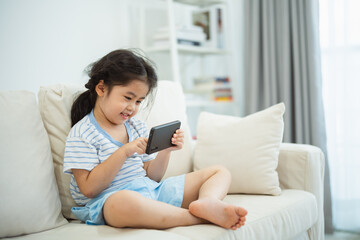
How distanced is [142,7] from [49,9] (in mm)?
703

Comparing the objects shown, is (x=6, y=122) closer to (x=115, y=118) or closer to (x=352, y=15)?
(x=115, y=118)

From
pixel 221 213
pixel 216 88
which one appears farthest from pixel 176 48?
pixel 221 213

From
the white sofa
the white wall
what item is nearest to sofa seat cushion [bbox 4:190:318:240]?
the white sofa

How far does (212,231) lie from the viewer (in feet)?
3.75

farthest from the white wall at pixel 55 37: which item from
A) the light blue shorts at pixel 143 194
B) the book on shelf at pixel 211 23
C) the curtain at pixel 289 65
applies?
the light blue shorts at pixel 143 194

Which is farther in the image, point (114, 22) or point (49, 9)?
point (114, 22)

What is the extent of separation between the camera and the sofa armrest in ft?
5.38

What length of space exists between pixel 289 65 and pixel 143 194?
5.52 feet

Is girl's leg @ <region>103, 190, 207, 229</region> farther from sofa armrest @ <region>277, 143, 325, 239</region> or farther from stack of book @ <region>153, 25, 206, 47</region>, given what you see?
stack of book @ <region>153, 25, 206, 47</region>

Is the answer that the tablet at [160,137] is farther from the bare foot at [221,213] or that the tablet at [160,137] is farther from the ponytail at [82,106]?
the ponytail at [82,106]

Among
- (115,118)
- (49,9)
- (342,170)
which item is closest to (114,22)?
(49,9)

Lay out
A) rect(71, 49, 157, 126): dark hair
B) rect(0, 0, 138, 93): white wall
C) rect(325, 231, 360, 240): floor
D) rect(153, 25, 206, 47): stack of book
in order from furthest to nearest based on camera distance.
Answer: rect(153, 25, 206, 47): stack of book < rect(325, 231, 360, 240): floor < rect(0, 0, 138, 93): white wall < rect(71, 49, 157, 126): dark hair

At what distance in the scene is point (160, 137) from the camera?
128cm

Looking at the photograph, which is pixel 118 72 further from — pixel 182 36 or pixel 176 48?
pixel 182 36
